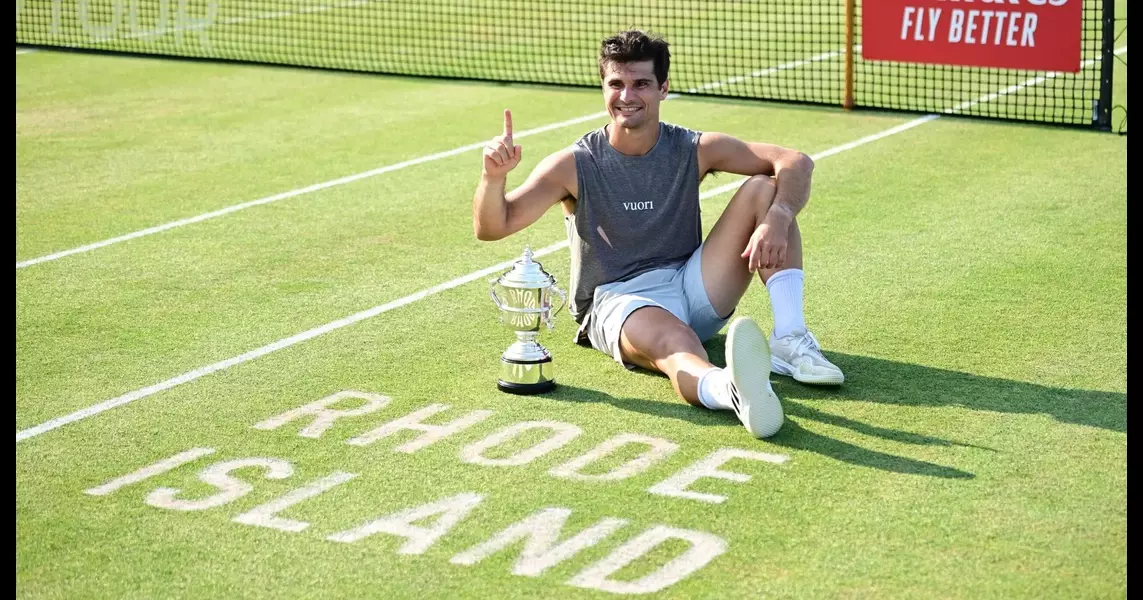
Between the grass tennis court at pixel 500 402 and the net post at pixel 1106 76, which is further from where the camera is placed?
the net post at pixel 1106 76

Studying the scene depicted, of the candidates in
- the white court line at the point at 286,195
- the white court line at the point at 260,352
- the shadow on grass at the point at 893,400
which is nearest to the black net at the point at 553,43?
the white court line at the point at 286,195

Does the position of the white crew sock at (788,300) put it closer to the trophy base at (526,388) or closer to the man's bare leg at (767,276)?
the man's bare leg at (767,276)

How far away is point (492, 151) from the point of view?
663cm

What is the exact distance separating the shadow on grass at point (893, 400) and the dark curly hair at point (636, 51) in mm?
1473

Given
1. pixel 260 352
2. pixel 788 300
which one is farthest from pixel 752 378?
pixel 260 352

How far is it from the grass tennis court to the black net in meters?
2.62

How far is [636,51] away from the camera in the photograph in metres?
6.96

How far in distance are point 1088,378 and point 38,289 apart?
5.82 meters

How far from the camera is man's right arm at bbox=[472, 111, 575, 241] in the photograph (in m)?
6.65

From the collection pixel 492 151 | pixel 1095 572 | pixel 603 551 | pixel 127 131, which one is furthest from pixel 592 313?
pixel 127 131

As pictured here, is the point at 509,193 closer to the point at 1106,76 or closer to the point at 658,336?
the point at 658,336

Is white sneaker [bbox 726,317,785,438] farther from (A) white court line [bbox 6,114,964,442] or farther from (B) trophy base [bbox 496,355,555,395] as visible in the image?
(A) white court line [bbox 6,114,964,442]

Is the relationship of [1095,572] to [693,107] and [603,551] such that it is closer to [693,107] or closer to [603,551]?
[603,551]

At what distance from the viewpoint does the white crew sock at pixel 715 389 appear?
6.39 meters
